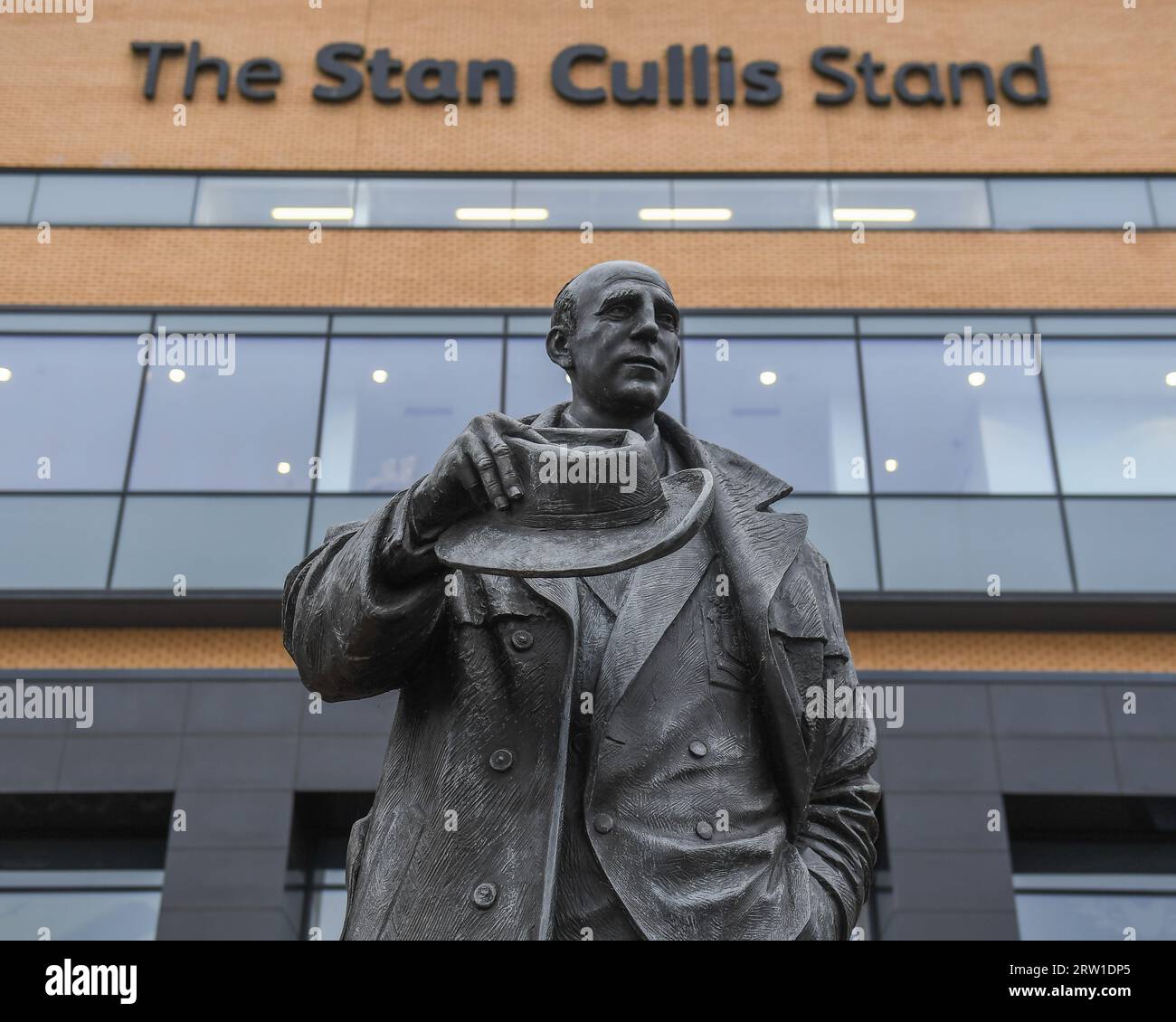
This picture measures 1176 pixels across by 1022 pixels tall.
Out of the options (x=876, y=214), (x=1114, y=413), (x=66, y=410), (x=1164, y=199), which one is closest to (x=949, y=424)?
(x=1114, y=413)

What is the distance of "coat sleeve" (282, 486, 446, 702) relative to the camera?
2.52 metres

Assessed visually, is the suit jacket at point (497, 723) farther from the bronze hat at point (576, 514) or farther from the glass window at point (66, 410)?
the glass window at point (66, 410)

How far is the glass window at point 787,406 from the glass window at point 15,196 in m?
10.2

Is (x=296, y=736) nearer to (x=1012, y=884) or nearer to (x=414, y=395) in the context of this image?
(x=414, y=395)

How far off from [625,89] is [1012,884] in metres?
13.0

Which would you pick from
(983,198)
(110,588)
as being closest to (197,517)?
(110,588)

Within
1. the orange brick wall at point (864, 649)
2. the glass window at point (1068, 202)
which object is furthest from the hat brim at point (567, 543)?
the glass window at point (1068, 202)

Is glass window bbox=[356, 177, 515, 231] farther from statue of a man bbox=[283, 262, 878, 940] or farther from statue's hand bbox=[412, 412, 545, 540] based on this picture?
statue's hand bbox=[412, 412, 545, 540]

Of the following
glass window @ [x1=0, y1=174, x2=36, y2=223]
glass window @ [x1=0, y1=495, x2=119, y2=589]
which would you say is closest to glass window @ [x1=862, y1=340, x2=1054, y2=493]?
glass window @ [x1=0, y1=495, x2=119, y2=589]

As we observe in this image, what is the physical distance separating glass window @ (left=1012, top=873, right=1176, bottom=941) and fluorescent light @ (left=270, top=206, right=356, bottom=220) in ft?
43.1

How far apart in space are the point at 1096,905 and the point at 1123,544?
4437mm

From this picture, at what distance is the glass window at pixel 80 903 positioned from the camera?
47.2 feet

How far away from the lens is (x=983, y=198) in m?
19.0

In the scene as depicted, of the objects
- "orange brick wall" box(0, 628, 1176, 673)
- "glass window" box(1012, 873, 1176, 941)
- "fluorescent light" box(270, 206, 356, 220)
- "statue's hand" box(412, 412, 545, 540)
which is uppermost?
"fluorescent light" box(270, 206, 356, 220)
